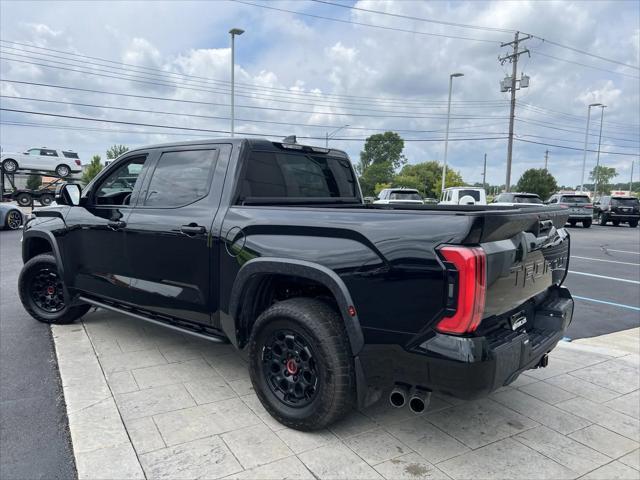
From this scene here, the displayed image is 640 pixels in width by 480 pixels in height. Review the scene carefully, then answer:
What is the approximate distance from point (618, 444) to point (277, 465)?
2139 millimetres

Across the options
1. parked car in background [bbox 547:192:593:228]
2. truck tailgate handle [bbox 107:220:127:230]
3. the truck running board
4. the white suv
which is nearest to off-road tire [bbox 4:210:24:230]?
the white suv

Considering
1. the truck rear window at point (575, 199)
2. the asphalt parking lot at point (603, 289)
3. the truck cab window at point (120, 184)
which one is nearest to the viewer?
the truck cab window at point (120, 184)

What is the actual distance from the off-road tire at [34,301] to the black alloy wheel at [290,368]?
2.83m

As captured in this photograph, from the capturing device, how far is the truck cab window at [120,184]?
14.1ft

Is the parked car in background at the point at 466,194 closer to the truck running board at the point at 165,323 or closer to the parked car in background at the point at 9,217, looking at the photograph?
the parked car in background at the point at 9,217

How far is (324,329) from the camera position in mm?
2781

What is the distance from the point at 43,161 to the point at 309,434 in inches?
1044

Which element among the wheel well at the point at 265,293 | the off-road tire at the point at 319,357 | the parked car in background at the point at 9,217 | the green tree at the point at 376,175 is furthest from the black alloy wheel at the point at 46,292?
the green tree at the point at 376,175

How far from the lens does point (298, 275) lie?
9.44 ft

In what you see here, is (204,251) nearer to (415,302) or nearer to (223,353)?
(223,353)

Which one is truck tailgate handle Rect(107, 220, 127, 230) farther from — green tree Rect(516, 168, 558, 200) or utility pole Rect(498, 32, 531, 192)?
green tree Rect(516, 168, 558, 200)

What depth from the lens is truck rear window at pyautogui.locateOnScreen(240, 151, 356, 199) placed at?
11.8 ft

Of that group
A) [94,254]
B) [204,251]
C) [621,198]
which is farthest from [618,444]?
[621,198]

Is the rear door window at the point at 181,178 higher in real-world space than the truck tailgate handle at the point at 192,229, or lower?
higher
